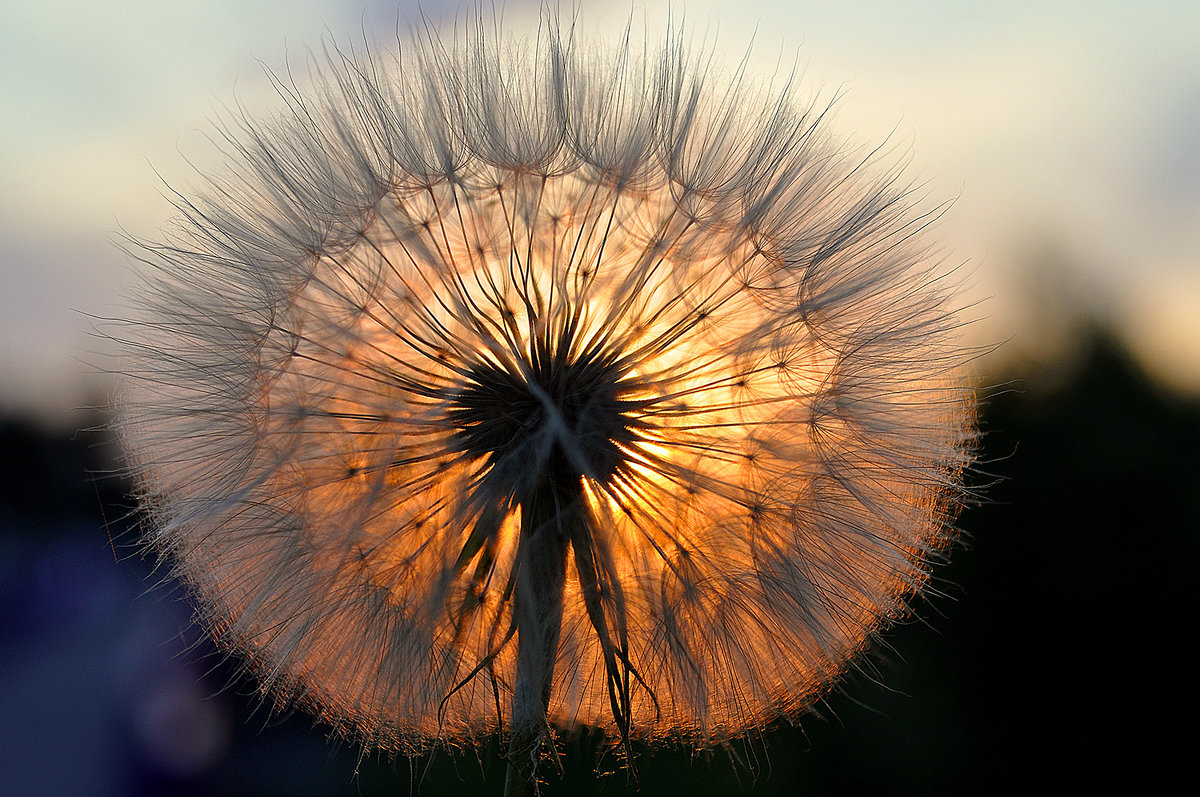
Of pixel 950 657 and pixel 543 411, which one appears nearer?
pixel 543 411

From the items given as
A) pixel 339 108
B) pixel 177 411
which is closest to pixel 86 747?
pixel 177 411

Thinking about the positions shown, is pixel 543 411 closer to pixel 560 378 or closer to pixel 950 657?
pixel 560 378

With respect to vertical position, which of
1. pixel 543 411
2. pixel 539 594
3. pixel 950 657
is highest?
pixel 543 411

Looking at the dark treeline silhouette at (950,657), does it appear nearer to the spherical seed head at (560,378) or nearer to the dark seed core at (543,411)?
the spherical seed head at (560,378)

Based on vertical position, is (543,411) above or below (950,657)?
above

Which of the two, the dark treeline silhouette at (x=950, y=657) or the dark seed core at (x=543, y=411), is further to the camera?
the dark treeline silhouette at (x=950, y=657)

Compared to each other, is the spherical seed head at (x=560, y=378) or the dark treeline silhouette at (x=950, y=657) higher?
the spherical seed head at (x=560, y=378)

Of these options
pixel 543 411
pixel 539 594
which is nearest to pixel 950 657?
pixel 539 594

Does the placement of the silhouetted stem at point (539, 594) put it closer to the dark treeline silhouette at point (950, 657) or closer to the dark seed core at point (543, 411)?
the dark seed core at point (543, 411)

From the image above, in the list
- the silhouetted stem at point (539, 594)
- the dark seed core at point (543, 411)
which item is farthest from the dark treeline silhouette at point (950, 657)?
the dark seed core at point (543, 411)
